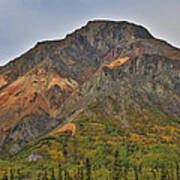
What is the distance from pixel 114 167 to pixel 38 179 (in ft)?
425

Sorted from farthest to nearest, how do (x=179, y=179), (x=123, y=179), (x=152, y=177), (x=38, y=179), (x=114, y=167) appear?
(x=38, y=179) → (x=152, y=177) → (x=179, y=179) → (x=123, y=179) → (x=114, y=167)

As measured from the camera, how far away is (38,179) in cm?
19825

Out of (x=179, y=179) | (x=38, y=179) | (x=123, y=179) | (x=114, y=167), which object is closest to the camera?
(x=114, y=167)

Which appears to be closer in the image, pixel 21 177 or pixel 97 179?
pixel 97 179

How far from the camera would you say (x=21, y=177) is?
199250mm

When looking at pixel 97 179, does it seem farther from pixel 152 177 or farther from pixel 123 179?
pixel 123 179

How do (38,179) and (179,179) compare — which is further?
(38,179)

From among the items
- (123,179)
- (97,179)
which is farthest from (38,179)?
(123,179)

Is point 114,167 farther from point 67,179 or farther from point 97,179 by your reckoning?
point 97,179

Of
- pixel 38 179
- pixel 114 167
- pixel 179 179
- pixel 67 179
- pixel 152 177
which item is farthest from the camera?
pixel 38 179

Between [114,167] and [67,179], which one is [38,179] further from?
[114,167]

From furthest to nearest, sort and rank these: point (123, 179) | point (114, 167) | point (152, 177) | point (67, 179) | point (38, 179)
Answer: point (38, 179) < point (152, 177) < point (67, 179) < point (123, 179) < point (114, 167)

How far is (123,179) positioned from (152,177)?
9754 centimetres

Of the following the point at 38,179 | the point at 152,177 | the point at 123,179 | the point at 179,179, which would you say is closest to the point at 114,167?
the point at 123,179
